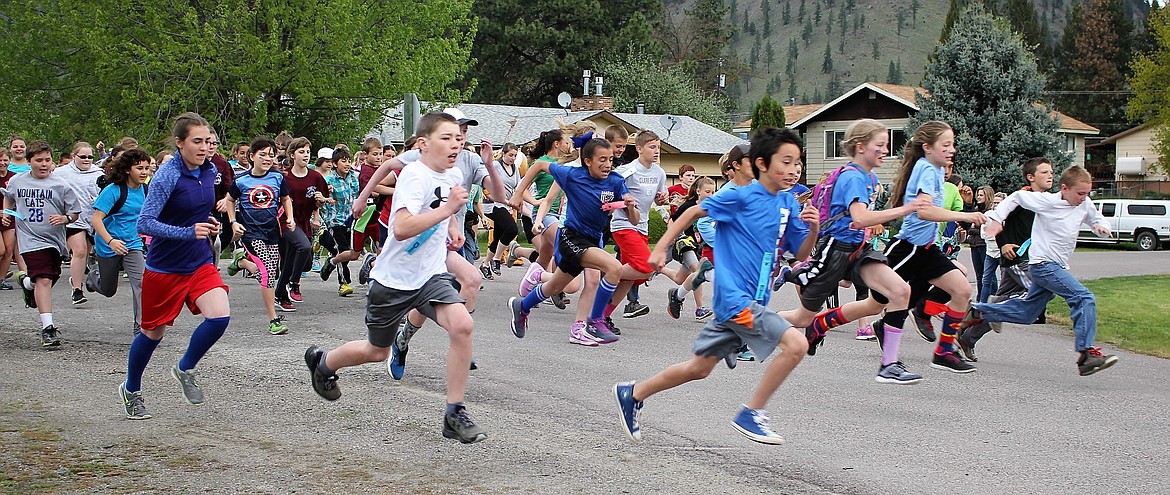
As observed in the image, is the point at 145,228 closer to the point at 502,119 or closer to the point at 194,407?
the point at 194,407

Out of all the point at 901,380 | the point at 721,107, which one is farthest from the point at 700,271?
the point at 721,107

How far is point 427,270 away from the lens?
615 cm

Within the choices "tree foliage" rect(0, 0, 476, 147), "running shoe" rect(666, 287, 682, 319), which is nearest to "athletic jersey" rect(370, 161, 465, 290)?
"running shoe" rect(666, 287, 682, 319)

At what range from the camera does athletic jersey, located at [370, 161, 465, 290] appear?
5961 millimetres

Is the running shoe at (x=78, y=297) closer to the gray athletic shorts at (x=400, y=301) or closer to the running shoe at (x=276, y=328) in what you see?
the running shoe at (x=276, y=328)

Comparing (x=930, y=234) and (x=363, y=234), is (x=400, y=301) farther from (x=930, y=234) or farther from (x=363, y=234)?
(x=363, y=234)

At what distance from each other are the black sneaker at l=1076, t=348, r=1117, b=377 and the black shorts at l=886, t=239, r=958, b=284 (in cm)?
114

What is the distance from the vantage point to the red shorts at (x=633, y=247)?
10.1m

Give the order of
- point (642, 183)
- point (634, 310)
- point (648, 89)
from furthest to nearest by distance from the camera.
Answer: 1. point (648, 89)
2. point (634, 310)
3. point (642, 183)

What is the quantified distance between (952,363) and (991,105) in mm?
29986

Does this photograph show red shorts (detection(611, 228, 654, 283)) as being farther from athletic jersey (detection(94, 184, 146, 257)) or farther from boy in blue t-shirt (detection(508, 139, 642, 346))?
athletic jersey (detection(94, 184, 146, 257))

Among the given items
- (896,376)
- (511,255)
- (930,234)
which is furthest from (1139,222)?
(896,376)

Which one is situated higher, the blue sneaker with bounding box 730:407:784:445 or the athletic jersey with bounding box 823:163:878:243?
the athletic jersey with bounding box 823:163:878:243

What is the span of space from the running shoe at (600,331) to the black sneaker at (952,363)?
108 inches
